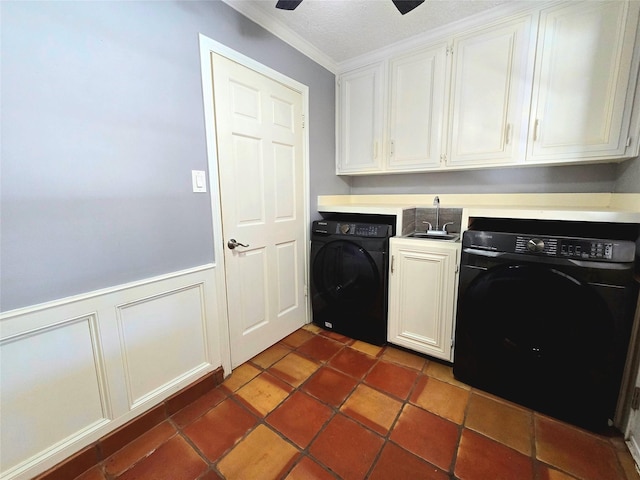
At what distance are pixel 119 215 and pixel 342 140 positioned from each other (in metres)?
1.85

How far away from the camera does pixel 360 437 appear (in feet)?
4.19

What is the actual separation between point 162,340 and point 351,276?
4.18 ft

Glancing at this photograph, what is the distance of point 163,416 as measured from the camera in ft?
4.58

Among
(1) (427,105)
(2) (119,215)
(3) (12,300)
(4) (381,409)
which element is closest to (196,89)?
(2) (119,215)

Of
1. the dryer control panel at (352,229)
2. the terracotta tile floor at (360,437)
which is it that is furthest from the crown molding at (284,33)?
the terracotta tile floor at (360,437)

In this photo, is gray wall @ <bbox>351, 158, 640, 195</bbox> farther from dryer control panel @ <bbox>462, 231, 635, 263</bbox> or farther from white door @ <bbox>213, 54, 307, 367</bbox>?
white door @ <bbox>213, 54, 307, 367</bbox>

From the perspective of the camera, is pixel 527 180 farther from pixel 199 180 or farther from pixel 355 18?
Result: pixel 199 180

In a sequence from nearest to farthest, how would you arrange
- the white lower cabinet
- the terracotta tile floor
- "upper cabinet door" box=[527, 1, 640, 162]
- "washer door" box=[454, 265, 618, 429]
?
the terracotta tile floor, "washer door" box=[454, 265, 618, 429], "upper cabinet door" box=[527, 1, 640, 162], the white lower cabinet

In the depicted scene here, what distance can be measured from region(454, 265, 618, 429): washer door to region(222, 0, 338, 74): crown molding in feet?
6.60

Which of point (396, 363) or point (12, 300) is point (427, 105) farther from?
point (12, 300)

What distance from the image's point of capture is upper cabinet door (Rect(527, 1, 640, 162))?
4.64 feet

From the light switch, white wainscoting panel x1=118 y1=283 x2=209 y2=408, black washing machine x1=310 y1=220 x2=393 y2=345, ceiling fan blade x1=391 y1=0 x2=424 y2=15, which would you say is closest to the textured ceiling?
ceiling fan blade x1=391 y1=0 x2=424 y2=15

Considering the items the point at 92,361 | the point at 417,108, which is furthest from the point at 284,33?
the point at 92,361

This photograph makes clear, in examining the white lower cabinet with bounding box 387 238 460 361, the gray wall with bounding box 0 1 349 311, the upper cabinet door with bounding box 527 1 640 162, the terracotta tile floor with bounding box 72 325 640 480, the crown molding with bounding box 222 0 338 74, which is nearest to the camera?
the gray wall with bounding box 0 1 349 311
